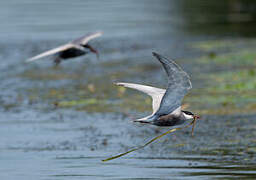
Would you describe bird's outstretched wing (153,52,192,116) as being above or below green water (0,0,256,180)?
above

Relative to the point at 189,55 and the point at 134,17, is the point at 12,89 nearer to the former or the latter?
the point at 189,55

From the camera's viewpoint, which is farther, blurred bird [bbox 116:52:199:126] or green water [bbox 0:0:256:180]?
green water [bbox 0:0:256:180]

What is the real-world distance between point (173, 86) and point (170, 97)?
0.71ft

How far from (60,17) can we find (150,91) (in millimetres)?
17663

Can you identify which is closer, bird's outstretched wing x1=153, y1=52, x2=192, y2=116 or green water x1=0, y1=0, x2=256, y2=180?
bird's outstretched wing x1=153, y1=52, x2=192, y2=116

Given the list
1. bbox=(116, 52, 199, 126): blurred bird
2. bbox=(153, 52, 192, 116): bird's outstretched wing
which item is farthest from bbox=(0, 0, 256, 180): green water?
bbox=(153, 52, 192, 116): bird's outstretched wing

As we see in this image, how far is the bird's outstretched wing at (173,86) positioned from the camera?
575cm

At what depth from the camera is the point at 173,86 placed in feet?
19.7

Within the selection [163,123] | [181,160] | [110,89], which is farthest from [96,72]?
[163,123]

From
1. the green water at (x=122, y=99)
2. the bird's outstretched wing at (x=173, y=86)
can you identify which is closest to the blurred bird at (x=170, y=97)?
the bird's outstretched wing at (x=173, y=86)

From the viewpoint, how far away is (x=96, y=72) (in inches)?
565

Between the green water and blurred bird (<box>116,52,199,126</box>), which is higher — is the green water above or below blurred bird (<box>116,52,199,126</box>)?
below

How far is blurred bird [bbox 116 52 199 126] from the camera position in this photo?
5.82 metres

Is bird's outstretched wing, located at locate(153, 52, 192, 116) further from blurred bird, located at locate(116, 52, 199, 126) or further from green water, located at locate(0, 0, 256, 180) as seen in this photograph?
green water, located at locate(0, 0, 256, 180)
